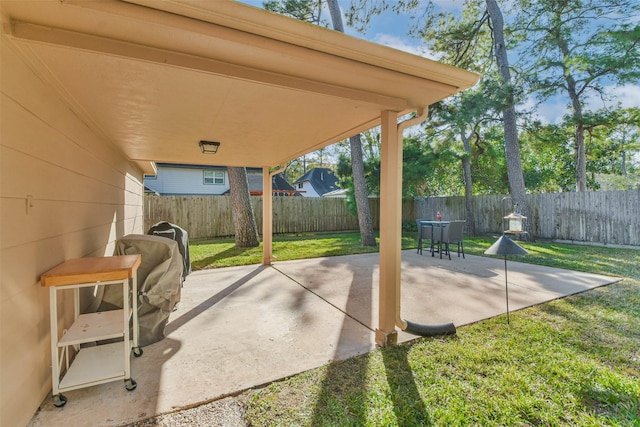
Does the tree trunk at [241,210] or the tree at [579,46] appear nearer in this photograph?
the tree at [579,46]

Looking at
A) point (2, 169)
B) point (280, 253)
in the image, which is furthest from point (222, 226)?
point (2, 169)

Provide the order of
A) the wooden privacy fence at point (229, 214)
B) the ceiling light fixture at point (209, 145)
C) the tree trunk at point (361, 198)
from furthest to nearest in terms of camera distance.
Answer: the wooden privacy fence at point (229, 214) < the tree trunk at point (361, 198) < the ceiling light fixture at point (209, 145)

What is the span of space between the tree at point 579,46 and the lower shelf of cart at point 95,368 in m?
11.6

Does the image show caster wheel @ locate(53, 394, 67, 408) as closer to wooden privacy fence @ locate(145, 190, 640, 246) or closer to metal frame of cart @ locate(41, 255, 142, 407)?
metal frame of cart @ locate(41, 255, 142, 407)

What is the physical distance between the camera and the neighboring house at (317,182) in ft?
86.0

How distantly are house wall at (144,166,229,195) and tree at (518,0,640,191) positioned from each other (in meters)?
15.0

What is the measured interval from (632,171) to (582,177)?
1855 cm

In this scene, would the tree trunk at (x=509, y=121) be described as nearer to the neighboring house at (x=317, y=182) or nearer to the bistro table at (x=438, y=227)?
the bistro table at (x=438, y=227)

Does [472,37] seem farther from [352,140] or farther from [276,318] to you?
[276,318]

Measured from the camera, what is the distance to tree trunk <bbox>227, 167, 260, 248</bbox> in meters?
8.26

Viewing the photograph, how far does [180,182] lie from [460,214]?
14.5 m

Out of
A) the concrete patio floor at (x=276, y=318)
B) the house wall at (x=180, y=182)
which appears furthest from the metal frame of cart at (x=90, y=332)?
the house wall at (x=180, y=182)

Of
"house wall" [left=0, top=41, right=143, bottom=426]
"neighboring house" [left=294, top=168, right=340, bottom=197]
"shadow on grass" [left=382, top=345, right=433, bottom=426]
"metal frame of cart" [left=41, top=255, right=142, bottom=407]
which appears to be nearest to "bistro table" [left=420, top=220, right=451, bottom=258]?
"shadow on grass" [left=382, top=345, right=433, bottom=426]

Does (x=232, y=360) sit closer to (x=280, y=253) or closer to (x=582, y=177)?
(x=280, y=253)
